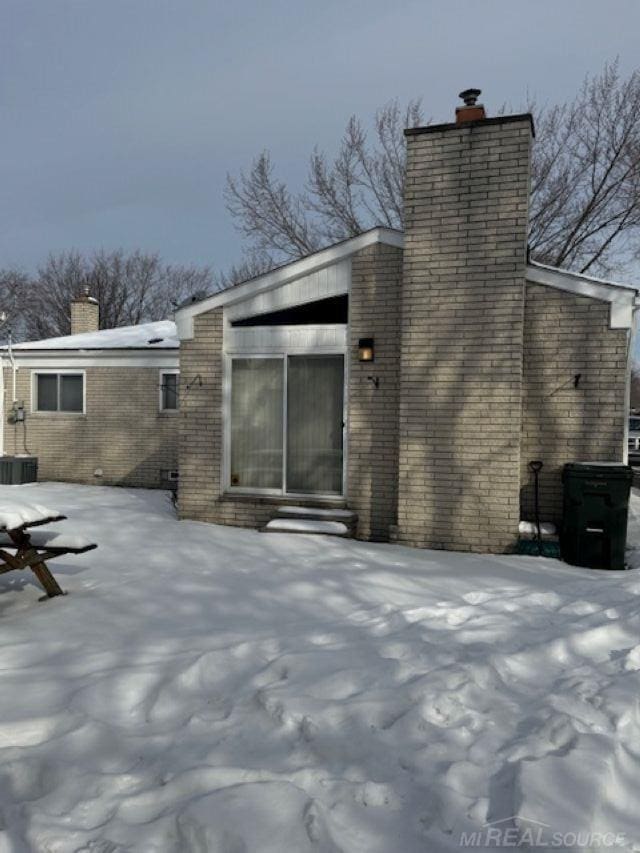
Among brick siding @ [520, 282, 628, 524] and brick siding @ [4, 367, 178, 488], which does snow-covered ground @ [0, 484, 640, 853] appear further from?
brick siding @ [4, 367, 178, 488]

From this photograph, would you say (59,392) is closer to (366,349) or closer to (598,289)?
(366,349)

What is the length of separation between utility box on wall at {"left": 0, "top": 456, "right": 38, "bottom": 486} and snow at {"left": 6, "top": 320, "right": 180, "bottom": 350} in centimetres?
296

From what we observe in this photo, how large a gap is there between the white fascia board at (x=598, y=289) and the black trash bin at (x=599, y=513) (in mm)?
1713

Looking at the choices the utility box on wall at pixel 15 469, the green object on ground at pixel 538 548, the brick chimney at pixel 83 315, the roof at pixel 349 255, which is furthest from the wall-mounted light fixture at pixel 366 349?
the brick chimney at pixel 83 315

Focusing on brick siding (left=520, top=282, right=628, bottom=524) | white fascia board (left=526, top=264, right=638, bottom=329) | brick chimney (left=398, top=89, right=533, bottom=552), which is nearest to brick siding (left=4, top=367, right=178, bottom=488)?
brick chimney (left=398, top=89, right=533, bottom=552)

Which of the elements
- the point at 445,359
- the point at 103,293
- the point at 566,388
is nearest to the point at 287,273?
the point at 445,359

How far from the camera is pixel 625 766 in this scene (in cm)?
240

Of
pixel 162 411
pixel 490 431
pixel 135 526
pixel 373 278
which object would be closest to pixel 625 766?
pixel 490 431

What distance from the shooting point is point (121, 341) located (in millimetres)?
14680

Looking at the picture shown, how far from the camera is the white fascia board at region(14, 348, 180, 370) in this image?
13.7m

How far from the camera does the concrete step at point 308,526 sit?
6961 mm

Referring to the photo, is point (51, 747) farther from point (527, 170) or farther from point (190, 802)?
point (527, 170)

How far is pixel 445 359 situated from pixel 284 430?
2.38m

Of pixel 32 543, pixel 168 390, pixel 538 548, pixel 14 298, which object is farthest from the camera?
pixel 14 298
